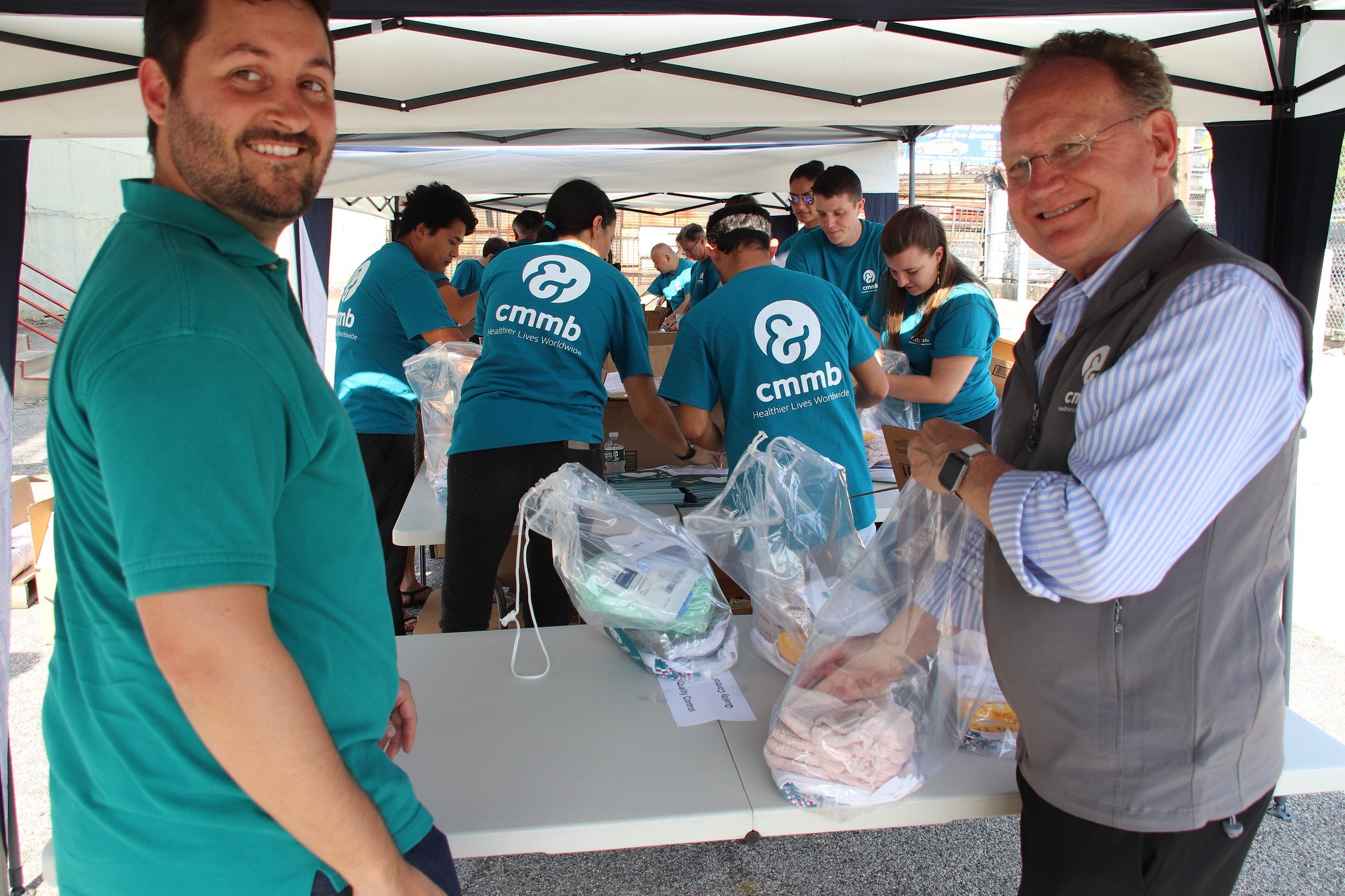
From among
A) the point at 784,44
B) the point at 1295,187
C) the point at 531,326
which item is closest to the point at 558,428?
the point at 531,326

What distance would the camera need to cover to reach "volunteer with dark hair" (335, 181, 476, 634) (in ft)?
10.7

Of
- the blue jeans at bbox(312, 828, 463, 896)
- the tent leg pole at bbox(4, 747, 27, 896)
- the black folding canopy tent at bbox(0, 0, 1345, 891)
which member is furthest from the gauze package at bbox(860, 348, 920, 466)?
the tent leg pole at bbox(4, 747, 27, 896)

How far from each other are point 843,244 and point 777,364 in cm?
171

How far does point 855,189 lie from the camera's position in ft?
12.3

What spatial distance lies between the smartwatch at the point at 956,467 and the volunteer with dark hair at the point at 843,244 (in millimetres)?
2598

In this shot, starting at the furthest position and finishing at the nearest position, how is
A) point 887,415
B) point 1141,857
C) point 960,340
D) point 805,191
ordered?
point 805,191 < point 887,415 < point 960,340 < point 1141,857

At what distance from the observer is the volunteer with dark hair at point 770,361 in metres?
2.36

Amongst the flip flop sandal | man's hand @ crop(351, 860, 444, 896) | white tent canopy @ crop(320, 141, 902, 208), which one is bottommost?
the flip flop sandal

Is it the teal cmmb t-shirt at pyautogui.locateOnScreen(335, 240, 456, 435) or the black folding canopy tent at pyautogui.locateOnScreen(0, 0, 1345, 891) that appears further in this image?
the teal cmmb t-shirt at pyautogui.locateOnScreen(335, 240, 456, 435)

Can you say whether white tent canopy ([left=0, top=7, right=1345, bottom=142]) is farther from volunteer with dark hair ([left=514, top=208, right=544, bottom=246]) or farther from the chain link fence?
the chain link fence

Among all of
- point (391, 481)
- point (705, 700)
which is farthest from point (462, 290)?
point (705, 700)

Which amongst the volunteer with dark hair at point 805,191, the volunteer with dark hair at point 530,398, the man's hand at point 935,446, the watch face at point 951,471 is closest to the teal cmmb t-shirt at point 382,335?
the volunteer with dark hair at point 530,398

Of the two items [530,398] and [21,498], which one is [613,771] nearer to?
[530,398]

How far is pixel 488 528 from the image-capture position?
2.53m
